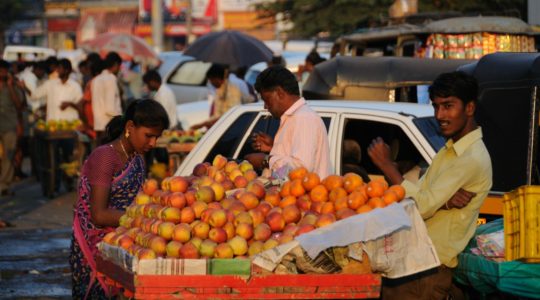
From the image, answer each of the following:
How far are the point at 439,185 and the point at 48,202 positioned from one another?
41.1 feet

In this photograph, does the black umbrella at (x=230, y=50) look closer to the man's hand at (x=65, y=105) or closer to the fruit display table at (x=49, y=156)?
the man's hand at (x=65, y=105)

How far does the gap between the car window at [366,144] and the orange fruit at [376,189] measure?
308cm

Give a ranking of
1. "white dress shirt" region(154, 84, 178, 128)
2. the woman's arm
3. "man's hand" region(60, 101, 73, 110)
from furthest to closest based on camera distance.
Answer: "man's hand" region(60, 101, 73, 110) < "white dress shirt" region(154, 84, 178, 128) < the woman's arm

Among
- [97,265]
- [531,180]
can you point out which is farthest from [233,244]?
[531,180]

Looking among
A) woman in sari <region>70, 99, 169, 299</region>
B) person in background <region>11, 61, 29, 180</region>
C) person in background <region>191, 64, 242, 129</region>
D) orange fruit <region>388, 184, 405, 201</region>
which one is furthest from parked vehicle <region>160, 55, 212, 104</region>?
orange fruit <region>388, 184, 405, 201</region>

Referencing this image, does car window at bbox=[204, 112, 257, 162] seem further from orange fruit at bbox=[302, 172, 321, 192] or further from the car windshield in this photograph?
orange fruit at bbox=[302, 172, 321, 192]

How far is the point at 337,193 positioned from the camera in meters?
6.40

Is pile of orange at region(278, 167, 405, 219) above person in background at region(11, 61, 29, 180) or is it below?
above

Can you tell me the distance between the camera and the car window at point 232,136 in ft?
33.0

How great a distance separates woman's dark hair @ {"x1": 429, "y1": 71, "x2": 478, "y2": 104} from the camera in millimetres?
6273

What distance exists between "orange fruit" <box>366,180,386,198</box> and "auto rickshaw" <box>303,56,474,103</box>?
6.57 metres

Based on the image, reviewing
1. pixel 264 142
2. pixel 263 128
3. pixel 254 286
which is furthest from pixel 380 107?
pixel 254 286

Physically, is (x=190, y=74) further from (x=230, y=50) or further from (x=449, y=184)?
(x=449, y=184)

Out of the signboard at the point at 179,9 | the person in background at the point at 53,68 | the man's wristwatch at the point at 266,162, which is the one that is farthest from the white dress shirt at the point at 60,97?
the signboard at the point at 179,9
